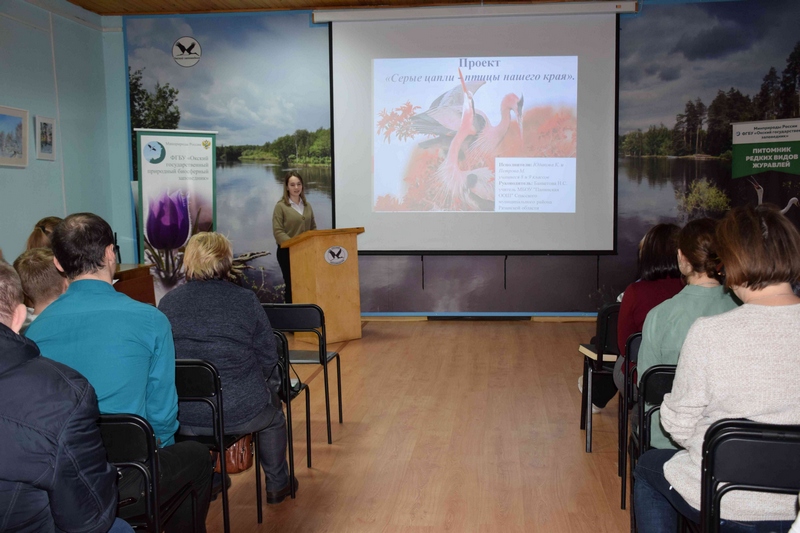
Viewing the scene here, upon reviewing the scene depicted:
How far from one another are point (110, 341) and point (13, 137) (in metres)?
5.08

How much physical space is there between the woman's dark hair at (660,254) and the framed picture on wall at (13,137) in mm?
5501

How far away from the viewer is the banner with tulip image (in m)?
6.94

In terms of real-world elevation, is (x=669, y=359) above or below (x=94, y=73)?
below

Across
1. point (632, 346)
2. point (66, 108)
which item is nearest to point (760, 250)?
point (632, 346)

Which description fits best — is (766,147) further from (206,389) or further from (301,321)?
(206,389)

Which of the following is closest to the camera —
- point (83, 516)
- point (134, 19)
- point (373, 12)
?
point (83, 516)

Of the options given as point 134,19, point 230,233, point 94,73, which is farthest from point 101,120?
point 230,233

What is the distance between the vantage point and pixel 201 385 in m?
2.35

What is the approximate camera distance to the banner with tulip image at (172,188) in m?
6.94

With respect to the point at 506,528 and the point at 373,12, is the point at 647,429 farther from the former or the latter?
the point at 373,12

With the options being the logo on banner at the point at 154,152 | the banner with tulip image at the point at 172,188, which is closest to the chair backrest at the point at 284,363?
the banner with tulip image at the point at 172,188

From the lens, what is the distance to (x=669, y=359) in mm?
2371

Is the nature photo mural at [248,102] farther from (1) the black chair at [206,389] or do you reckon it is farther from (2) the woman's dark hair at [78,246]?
(2) the woman's dark hair at [78,246]

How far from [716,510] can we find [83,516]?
1389 mm
